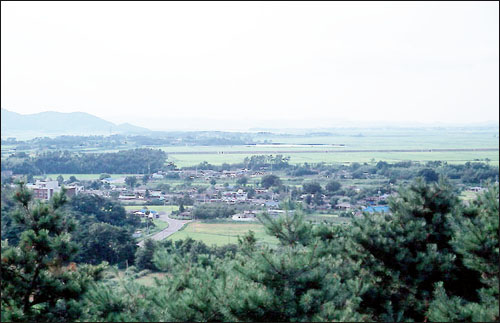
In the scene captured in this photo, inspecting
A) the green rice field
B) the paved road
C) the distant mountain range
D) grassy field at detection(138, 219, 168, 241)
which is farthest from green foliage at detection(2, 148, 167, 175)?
grassy field at detection(138, 219, 168, 241)

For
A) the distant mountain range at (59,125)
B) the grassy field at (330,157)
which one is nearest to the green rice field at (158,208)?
the grassy field at (330,157)

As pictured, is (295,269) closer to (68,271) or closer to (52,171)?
(68,271)

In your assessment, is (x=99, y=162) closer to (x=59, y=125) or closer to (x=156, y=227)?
(x=59, y=125)

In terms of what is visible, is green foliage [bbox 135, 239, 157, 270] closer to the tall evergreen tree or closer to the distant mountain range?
the tall evergreen tree

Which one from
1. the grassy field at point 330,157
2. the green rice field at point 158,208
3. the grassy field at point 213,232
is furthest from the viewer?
the grassy field at point 330,157

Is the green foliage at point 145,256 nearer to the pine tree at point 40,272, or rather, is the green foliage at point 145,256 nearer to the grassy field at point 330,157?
the pine tree at point 40,272

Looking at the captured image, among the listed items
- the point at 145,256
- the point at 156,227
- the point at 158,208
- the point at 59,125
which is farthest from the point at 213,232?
the point at 59,125
